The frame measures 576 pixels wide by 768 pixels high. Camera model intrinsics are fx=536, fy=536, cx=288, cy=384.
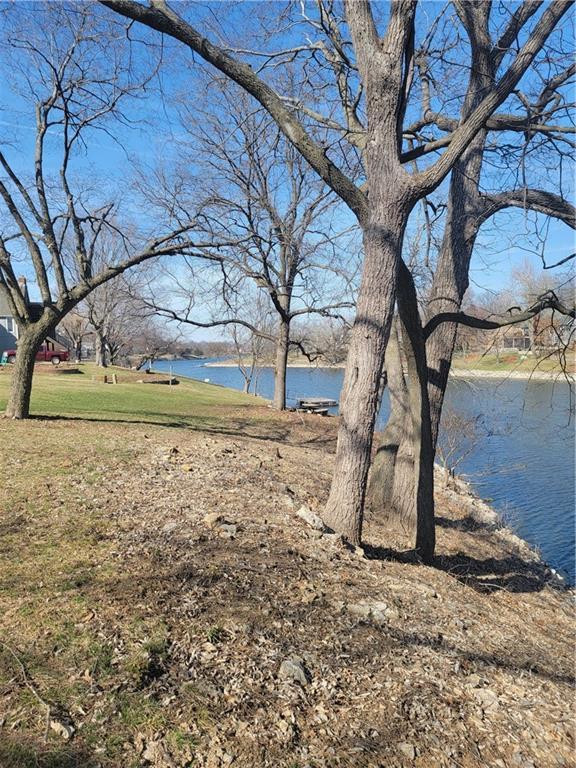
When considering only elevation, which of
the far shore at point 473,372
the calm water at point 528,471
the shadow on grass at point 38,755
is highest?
the far shore at point 473,372

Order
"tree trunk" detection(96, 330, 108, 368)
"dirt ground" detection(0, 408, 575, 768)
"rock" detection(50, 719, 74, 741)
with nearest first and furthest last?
"rock" detection(50, 719, 74, 741) < "dirt ground" detection(0, 408, 575, 768) < "tree trunk" detection(96, 330, 108, 368)

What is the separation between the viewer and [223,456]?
8.08 metres

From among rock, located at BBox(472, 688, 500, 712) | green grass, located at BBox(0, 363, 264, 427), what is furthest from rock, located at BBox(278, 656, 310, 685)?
green grass, located at BBox(0, 363, 264, 427)

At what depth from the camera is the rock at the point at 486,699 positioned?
3.09 meters

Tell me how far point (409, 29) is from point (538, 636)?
5.73 meters

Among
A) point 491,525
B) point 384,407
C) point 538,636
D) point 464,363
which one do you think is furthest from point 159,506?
point 384,407

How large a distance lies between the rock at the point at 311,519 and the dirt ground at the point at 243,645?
0.19 ft

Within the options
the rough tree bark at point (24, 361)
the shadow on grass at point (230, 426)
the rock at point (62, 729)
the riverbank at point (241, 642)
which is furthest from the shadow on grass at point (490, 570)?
the rough tree bark at point (24, 361)

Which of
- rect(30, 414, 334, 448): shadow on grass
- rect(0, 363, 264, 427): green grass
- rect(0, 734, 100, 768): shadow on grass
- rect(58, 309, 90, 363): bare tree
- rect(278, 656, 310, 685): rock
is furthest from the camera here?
rect(58, 309, 90, 363): bare tree

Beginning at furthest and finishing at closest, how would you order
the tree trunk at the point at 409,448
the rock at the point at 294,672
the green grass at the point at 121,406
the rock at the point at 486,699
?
the green grass at the point at 121,406
the tree trunk at the point at 409,448
the rock at the point at 486,699
the rock at the point at 294,672

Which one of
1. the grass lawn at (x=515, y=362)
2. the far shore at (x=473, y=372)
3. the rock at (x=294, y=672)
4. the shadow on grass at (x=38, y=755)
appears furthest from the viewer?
the far shore at (x=473, y=372)

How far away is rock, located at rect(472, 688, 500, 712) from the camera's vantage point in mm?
3094

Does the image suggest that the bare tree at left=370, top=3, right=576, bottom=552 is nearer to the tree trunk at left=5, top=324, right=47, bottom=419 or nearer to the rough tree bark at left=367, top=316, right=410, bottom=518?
the rough tree bark at left=367, top=316, right=410, bottom=518

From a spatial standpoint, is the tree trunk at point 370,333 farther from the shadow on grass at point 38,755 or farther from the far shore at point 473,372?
the shadow on grass at point 38,755
